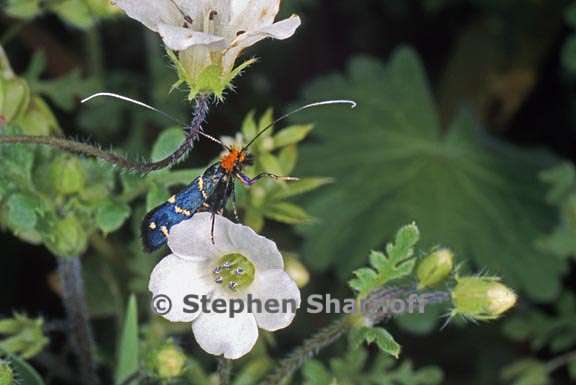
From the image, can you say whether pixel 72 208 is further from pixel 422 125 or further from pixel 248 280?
pixel 422 125

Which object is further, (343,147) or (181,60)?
(343,147)

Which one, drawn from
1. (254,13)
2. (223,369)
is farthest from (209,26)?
(223,369)

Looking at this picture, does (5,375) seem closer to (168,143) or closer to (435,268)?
(168,143)

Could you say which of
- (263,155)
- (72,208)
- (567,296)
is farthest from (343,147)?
(72,208)

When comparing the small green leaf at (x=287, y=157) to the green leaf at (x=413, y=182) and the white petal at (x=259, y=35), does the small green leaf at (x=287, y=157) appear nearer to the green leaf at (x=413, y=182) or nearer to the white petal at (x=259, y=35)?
the white petal at (x=259, y=35)

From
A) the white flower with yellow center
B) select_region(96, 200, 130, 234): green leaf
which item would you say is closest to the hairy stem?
select_region(96, 200, 130, 234): green leaf

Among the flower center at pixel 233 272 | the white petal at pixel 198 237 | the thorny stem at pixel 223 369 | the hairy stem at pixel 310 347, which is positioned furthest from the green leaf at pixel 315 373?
the white petal at pixel 198 237
